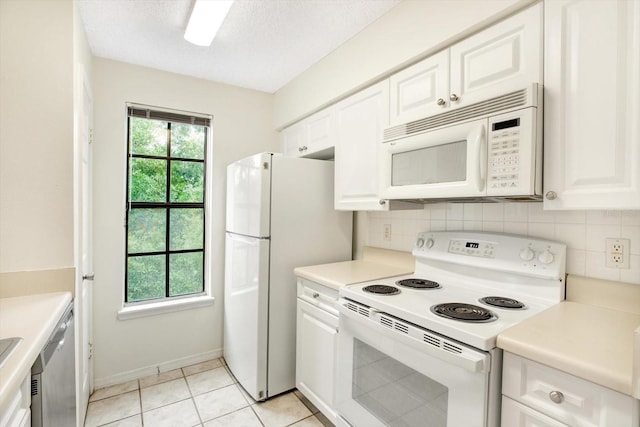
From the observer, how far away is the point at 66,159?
1467mm

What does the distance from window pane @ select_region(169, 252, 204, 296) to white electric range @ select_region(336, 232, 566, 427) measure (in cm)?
157

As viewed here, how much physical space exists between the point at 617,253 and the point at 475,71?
2.98 feet

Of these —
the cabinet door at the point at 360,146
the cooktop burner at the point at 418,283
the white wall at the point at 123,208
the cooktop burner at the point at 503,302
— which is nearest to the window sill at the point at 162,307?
the white wall at the point at 123,208

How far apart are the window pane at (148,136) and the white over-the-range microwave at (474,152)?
6.13ft

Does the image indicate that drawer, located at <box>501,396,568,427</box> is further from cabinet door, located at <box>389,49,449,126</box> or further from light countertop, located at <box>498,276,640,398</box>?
cabinet door, located at <box>389,49,449,126</box>

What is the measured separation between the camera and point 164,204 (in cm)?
256

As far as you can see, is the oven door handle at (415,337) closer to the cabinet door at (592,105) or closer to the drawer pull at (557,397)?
the drawer pull at (557,397)

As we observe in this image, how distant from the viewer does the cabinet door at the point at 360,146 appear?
1.84 m

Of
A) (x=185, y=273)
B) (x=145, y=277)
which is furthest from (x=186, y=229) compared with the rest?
(x=145, y=277)

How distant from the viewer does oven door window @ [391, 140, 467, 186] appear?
1353mm

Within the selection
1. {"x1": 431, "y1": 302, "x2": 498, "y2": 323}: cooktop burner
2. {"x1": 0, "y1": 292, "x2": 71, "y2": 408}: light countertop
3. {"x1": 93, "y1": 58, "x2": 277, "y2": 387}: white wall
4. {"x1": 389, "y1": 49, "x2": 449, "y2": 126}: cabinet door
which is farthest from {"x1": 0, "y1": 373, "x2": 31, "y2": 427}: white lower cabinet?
{"x1": 389, "y1": 49, "x2": 449, "y2": 126}: cabinet door

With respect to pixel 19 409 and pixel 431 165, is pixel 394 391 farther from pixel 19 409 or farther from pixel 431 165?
pixel 19 409

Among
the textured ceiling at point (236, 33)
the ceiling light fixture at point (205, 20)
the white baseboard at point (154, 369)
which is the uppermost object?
the textured ceiling at point (236, 33)

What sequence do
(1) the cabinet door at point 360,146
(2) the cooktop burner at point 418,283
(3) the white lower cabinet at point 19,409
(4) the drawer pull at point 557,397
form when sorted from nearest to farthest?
(3) the white lower cabinet at point 19,409 → (4) the drawer pull at point 557,397 → (2) the cooktop burner at point 418,283 → (1) the cabinet door at point 360,146
